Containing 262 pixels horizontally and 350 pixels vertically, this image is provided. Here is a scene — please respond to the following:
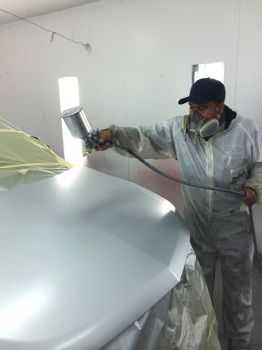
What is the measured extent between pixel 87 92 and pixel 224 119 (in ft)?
7.35

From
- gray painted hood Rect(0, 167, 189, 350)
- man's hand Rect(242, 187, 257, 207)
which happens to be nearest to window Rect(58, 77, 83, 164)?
gray painted hood Rect(0, 167, 189, 350)

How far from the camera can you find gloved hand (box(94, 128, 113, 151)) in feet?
5.29

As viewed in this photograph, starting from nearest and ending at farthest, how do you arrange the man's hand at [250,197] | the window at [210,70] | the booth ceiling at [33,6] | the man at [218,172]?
the man's hand at [250,197] → the man at [218,172] → the window at [210,70] → the booth ceiling at [33,6]

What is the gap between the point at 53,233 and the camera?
1127mm

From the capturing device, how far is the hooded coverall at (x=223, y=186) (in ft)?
5.32

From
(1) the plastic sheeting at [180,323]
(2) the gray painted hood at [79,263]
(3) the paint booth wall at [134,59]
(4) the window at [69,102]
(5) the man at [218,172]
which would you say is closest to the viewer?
(2) the gray painted hood at [79,263]

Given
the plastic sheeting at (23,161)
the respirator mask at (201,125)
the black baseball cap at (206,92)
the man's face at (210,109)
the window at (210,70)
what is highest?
the window at (210,70)

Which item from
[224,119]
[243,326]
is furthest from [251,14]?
[243,326]

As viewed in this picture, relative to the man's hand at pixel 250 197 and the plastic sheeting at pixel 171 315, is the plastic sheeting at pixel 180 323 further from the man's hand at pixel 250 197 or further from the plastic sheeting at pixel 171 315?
the man's hand at pixel 250 197

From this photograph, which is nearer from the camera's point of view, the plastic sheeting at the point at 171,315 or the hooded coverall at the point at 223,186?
the plastic sheeting at the point at 171,315

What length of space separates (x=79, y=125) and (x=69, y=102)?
2.54 m

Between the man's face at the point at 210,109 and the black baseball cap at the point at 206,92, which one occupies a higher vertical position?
the black baseball cap at the point at 206,92

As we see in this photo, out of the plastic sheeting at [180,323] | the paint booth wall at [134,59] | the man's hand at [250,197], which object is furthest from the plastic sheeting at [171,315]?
the paint booth wall at [134,59]

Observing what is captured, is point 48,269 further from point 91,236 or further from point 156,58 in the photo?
point 156,58
